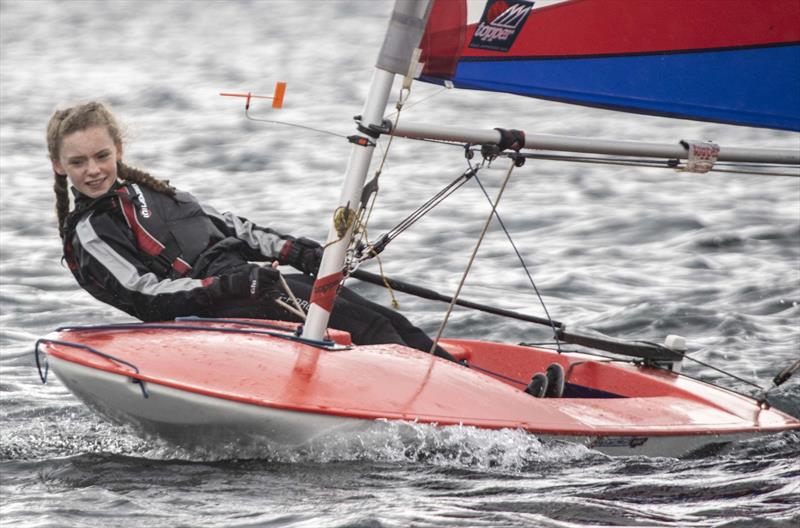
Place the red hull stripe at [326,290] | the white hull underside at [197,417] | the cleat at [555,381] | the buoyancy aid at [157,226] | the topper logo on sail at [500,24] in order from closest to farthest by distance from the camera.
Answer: the white hull underside at [197,417] → the red hull stripe at [326,290] → the topper logo on sail at [500,24] → the buoyancy aid at [157,226] → the cleat at [555,381]

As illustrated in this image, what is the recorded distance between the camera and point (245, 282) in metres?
4.07

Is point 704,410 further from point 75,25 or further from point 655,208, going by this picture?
point 75,25

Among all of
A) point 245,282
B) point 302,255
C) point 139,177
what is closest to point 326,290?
point 245,282

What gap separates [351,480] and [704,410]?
1312 mm

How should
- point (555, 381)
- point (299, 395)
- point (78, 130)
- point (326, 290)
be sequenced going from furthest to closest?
point (555, 381) → point (78, 130) → point (326, 290) → point (299, 395)

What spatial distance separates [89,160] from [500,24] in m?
1.33

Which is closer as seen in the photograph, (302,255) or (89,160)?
(89,160)

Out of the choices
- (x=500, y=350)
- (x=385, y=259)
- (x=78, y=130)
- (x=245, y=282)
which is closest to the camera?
(x=245, y=282)

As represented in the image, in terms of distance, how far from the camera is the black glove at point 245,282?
407cm

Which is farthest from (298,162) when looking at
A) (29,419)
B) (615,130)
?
(29,419)

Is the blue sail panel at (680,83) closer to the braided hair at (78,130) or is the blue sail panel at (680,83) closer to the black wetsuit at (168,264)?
the black wetsuit at (168,264)

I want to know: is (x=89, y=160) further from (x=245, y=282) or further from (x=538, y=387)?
(x=538, y=387)

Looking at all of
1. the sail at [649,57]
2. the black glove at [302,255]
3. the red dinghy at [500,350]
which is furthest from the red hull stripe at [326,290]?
the sail at [649,57]

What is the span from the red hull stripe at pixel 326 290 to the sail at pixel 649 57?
683 millimetres
